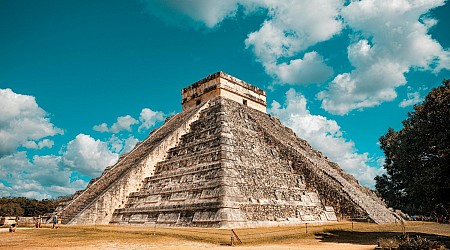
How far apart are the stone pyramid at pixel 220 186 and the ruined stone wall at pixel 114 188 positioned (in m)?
0.04

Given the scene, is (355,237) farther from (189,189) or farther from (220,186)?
(189,189)

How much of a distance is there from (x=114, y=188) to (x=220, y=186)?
613 cm

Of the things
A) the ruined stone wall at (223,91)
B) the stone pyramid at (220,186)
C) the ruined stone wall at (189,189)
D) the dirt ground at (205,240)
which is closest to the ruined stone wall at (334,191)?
the stone pyramid at (220,186)

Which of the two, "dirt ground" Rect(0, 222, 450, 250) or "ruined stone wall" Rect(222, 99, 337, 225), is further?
"ruined stone wall" Rect(222, 99, 337, 225)

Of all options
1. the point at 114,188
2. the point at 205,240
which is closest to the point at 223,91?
the point at 114,188

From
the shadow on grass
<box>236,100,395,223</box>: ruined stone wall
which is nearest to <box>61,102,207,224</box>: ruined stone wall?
<box>236,100,395,223</box>: ruined stone wall

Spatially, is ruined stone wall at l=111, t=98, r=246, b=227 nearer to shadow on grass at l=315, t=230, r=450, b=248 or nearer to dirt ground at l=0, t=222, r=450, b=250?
dirt ground at l=0, t=222, r=450, b=250

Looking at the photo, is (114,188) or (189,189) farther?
(114,188)

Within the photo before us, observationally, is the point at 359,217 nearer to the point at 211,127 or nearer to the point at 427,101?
the point at 427,101

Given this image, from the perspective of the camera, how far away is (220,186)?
12953mm

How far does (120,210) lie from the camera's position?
15773 mm

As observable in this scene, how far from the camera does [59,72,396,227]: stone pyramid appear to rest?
1312cm

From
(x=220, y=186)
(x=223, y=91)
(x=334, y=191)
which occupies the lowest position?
(x=334, y=191)

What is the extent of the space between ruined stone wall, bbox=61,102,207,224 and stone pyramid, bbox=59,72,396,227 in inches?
1.7
